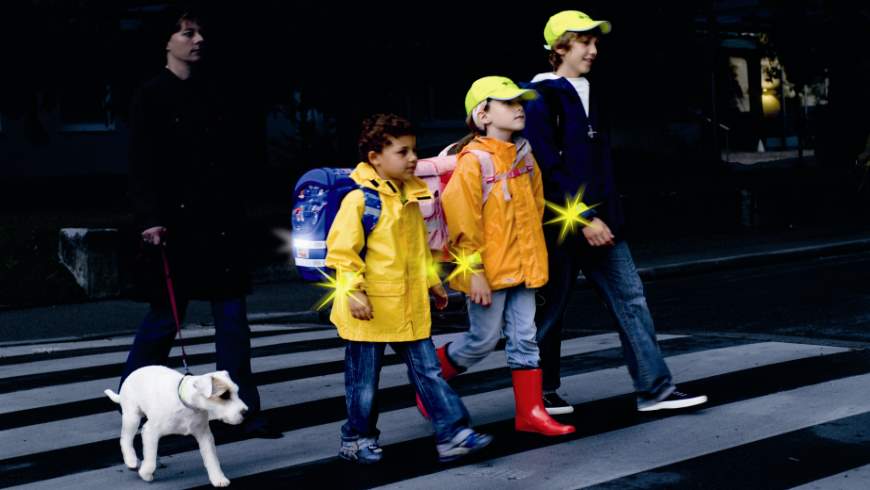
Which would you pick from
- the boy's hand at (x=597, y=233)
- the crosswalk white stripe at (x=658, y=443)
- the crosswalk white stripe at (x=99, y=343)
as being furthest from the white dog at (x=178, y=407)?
the crosswalk white stripe at (x=99, y=343)

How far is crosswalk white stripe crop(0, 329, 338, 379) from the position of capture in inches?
355

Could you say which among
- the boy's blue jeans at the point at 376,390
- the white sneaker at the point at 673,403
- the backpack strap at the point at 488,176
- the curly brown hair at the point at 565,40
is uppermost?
the curly brown hair at the point at 565,40

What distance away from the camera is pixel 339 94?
55.7 feet

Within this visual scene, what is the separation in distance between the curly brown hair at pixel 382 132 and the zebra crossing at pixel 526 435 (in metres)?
1.38

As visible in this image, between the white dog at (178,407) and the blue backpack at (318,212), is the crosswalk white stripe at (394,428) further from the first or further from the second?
the blue backpack at (318,212)

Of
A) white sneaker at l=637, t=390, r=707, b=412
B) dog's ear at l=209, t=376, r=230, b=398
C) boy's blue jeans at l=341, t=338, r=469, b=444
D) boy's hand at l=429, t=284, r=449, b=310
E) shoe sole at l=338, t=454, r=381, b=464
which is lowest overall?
white sneaker at l=637, t=390, r=707, b=412

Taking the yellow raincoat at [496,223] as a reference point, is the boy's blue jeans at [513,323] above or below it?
below

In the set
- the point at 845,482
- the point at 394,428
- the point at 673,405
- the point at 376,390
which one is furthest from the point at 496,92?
the point at 845,482

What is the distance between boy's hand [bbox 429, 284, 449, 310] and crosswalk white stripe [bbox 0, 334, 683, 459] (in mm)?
1631

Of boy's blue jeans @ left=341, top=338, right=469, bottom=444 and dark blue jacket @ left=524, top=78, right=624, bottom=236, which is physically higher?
dark blue jacket @ left=524, top=78, right=624, bottom=236

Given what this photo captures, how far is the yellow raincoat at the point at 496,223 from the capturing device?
607cm

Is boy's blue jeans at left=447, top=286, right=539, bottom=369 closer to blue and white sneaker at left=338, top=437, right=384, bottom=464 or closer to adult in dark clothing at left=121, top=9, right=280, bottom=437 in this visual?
blue and white sneaker at left=338, top=437, right=384, bottom=464

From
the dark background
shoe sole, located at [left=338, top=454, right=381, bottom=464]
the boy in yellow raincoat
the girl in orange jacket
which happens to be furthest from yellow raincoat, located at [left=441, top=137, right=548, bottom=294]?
the dark background

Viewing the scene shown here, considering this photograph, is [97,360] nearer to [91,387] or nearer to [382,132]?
[91,387]
